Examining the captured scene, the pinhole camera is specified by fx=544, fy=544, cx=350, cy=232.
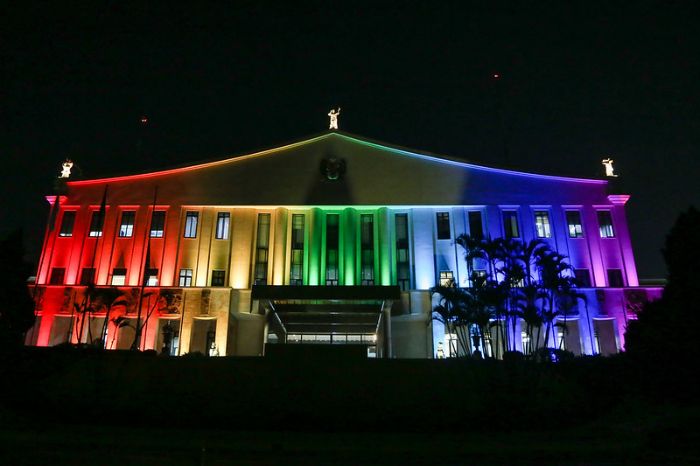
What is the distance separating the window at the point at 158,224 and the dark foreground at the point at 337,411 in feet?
46.5

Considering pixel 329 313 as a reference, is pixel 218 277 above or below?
above

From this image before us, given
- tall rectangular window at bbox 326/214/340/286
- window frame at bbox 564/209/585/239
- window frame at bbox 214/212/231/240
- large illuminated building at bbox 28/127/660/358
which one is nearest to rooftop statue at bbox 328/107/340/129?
large illuminated building at bbox 28/127/660/358

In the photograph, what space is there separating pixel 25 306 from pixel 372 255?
68.3 ft

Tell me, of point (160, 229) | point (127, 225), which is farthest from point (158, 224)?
point (127, 225)

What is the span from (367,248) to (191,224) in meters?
12.6

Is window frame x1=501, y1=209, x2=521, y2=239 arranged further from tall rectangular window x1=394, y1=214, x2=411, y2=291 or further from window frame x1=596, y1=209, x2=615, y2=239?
tall rectangular window x1=394, y1=214, x2=411, y2=291

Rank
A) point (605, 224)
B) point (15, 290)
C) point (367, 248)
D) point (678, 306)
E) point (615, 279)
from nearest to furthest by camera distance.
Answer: point (678, 306)
point (15, 290)
point (615, 279)
point (367, 248)
point (605, 224)

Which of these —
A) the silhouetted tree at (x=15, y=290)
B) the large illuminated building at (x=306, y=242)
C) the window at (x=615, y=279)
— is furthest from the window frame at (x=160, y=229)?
the window at (x=615, y=279)

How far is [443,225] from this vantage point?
126 feet

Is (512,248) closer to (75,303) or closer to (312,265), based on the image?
(312,265)

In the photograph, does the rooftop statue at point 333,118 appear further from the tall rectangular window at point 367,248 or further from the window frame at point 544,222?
the window frame at point 544,222

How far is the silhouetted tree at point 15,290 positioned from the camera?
25.7 m

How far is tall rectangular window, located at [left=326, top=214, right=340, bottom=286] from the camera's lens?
37.4 m

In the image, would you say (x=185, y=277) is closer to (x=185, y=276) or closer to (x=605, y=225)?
(x=185, y=276)
